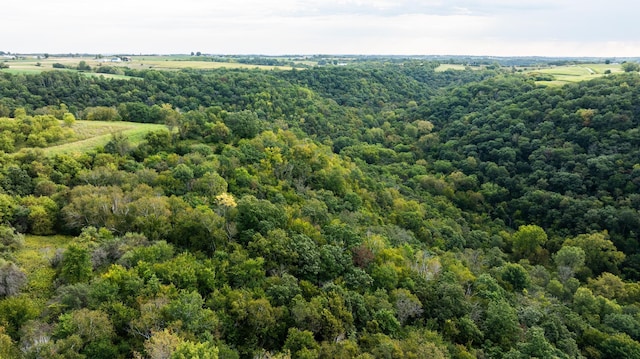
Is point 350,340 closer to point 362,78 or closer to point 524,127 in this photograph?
point 524,127

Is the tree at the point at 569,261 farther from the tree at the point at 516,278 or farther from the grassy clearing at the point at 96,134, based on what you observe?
the grassy clearing at the point at 96,134

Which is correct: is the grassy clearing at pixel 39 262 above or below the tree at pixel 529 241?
above

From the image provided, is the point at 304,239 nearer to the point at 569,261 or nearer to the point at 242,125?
the point at 242,125

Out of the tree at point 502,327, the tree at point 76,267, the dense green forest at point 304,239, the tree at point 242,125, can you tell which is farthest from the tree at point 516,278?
the tree at point 76,267

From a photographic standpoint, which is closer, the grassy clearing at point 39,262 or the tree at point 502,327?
the grassy clearing at point 39,262

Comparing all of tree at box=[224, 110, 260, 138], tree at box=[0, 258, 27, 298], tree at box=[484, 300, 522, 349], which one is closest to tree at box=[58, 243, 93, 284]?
tree at box=[0, 258, 27, 298]

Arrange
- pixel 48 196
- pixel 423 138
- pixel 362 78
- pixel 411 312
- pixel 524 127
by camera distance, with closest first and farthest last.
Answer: pixel 411 312 → pixel 48 196 → pixel 524 127 → pixel 423 138 → pixel 362 78

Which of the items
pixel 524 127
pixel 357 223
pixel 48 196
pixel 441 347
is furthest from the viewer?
pixel 524 127

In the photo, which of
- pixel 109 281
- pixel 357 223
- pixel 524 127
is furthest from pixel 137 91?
pixel 524 127
